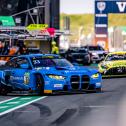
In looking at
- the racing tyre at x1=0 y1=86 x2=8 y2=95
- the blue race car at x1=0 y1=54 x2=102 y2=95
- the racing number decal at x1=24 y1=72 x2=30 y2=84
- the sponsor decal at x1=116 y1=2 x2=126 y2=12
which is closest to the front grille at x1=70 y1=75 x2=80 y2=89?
the blue race car at x1=0 y1=54 x2=102 y2=95

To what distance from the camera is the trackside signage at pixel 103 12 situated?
275ft

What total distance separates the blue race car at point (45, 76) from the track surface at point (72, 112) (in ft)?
1.81

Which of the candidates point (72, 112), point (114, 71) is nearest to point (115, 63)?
point (114, 71)

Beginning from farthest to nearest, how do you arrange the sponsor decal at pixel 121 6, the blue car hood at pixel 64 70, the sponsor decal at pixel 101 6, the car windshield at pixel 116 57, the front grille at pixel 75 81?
the sponsor decal at pixel 101 6
the sponsor decal at pixel 121 6
the car windshield at pixel 116 57
the front grille at pixel 75 81
the blue car hood at pixel 64 70

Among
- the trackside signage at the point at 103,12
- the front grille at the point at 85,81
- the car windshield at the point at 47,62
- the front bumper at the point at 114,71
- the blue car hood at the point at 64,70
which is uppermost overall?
the trackside signage at the point at 103,12

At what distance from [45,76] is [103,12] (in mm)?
69963

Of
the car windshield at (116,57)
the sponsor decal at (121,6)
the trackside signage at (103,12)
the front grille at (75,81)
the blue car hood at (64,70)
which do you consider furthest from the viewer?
the trackside signage at (103,12)

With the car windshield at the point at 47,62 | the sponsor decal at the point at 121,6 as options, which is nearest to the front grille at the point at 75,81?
the car windshield at the point at 47,62

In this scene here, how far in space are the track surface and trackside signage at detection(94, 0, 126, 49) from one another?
6507 cm

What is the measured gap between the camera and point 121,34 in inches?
4656

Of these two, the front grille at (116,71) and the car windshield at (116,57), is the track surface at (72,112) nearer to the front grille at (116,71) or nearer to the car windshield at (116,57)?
the front grille at (116,71)

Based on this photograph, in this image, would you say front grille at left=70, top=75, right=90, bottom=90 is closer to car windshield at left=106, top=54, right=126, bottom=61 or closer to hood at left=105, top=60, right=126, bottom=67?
hood at left=105, top=60, right=126, bottom=67

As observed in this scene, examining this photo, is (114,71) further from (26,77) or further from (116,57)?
(26,77)

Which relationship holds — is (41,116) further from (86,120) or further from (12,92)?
(12,92)
